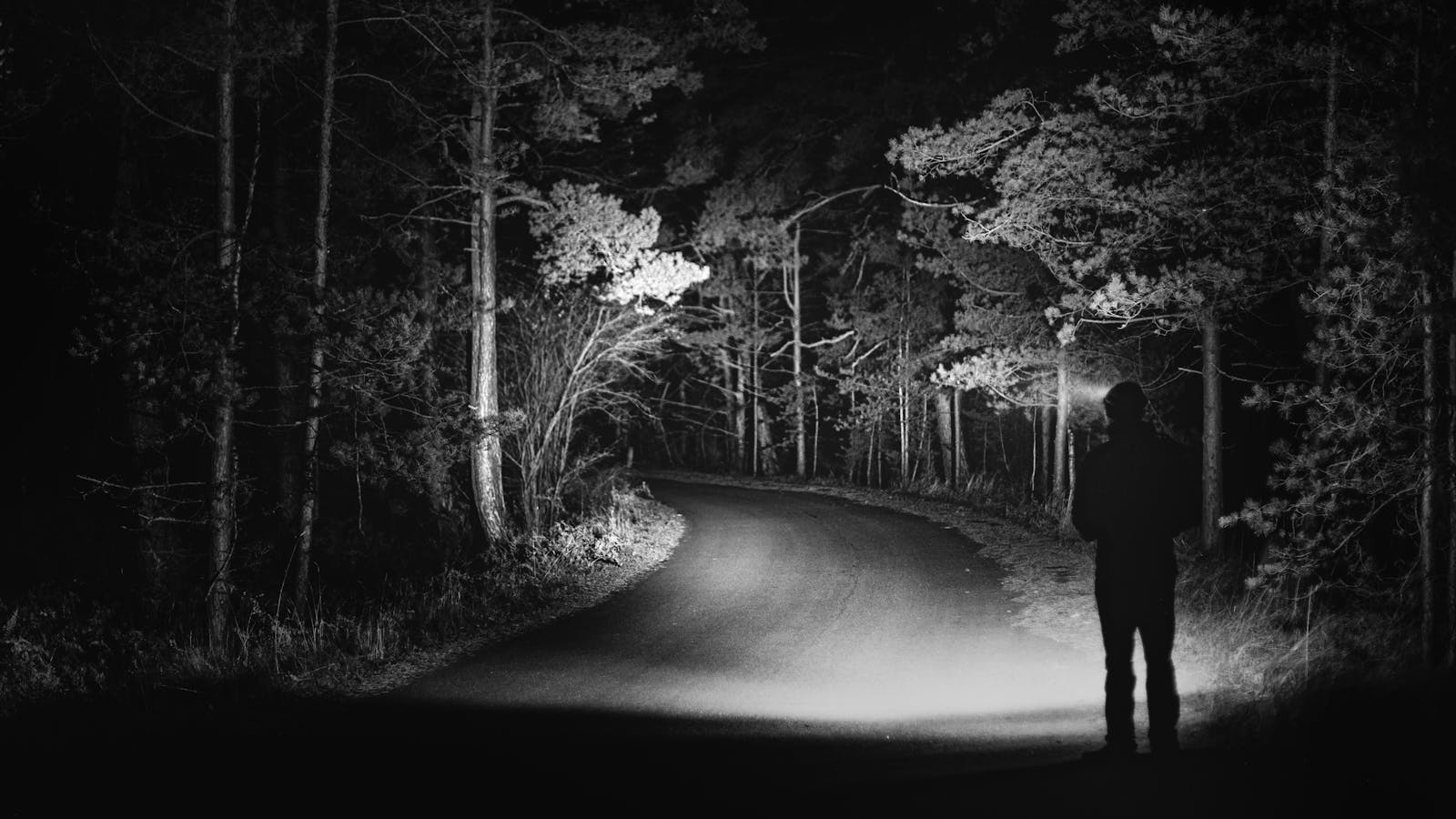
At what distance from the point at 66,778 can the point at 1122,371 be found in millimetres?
21355

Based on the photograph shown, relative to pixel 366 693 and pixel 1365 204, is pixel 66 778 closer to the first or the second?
pixel 366 693

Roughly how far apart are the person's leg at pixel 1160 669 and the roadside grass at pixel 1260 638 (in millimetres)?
678

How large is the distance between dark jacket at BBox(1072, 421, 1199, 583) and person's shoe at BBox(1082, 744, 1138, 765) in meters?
1.04

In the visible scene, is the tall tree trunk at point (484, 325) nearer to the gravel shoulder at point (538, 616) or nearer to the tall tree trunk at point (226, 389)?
the gravel shoulder at point (538, 616)

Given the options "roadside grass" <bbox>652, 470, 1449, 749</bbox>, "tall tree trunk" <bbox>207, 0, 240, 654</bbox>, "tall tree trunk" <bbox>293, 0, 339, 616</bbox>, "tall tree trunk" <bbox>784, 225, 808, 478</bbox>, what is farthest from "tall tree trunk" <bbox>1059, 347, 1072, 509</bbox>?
"tall tree trunk" <bbox>207, 0, 240, 654</bbox>

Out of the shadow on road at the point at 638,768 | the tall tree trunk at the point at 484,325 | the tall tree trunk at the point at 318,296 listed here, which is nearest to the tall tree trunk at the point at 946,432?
the tall tree trunk at the point at 484,325

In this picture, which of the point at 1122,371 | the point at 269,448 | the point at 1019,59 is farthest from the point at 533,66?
the point at 1122,371

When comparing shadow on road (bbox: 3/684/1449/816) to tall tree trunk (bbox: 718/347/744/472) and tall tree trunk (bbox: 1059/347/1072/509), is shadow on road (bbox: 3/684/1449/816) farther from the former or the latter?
tall tree trunk (bbox: 718/347/744/472)

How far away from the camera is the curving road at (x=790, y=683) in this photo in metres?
5.87

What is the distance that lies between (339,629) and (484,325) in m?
6.37

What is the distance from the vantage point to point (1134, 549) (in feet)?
17.0

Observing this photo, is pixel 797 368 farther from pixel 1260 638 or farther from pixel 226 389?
pixel 1260 638

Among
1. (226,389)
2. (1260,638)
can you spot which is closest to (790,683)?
(1260,638)

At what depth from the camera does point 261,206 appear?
18.4m
